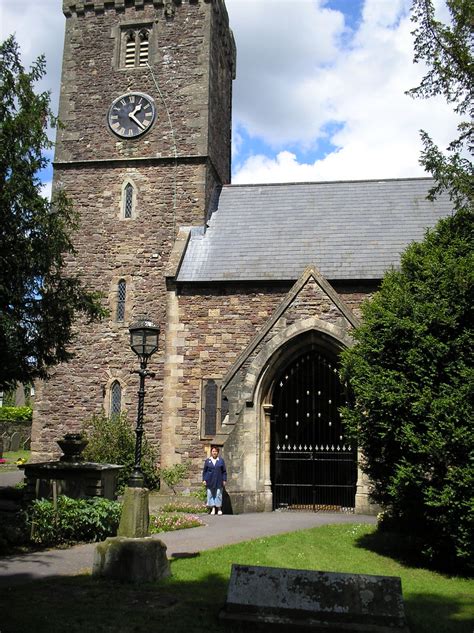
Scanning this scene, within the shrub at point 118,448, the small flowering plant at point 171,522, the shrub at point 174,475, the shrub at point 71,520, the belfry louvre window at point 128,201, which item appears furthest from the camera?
the belfry louvre window at point 128,201

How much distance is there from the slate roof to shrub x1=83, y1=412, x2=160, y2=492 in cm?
484

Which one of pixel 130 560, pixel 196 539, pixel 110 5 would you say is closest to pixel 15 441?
pixel 110 5

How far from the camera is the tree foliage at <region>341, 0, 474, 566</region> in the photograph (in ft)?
30.3

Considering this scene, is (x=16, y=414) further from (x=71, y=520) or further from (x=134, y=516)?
(x=134, y=516)

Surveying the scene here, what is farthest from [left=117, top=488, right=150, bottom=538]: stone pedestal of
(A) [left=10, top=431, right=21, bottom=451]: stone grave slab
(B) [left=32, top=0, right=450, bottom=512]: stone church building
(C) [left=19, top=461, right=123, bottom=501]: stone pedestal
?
(A) [left=10, top=431, right=21, bottom=451]: stone grave slab

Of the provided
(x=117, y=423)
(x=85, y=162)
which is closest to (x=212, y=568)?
(x=117, y=423)

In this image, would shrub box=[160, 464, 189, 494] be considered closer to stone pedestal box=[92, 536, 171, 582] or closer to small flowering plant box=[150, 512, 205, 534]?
small flowering plant box=[150, 512, 205, 534]

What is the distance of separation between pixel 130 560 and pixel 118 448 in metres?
10.6

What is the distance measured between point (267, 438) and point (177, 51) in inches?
559

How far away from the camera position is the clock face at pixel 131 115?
73.0ft

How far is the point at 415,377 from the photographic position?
390 inches

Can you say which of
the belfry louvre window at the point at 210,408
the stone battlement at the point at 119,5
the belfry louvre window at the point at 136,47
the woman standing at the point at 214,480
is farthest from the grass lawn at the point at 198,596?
the stone battlement at the point at 119,5

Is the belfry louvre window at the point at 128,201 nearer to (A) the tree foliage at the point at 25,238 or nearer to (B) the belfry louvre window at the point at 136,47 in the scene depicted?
(B) the belfry louvre window at the point at 136,47

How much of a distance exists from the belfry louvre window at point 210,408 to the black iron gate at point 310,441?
2.07 meters
